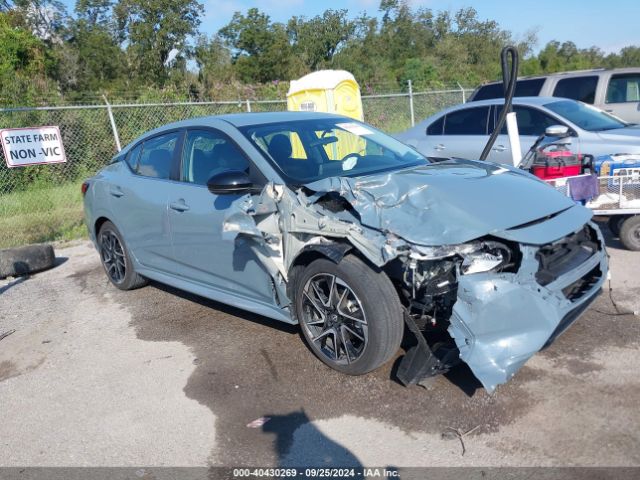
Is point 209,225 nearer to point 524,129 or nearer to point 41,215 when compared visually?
point 524,129

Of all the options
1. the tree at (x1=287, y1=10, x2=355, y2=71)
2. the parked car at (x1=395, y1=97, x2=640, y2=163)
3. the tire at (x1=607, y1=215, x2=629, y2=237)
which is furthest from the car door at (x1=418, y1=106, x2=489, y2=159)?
the tree at (x1=287, y1=10, x2=355, y2=71)

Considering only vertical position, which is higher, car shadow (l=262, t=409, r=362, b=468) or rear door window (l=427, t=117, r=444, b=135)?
rear door window (l=427, t=117, r=444, b=135)

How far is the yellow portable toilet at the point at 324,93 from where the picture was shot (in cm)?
1031

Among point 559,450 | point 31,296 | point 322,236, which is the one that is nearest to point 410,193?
point 322,236

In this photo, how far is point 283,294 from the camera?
160 inches

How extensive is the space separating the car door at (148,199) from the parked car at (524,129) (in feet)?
14.6

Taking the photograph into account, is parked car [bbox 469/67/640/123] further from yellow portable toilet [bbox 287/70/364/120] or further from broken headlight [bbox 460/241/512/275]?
broken headlight [bbox 460/241/512/275]

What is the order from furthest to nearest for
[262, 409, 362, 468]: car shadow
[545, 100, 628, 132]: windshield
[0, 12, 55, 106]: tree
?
[0, 12, 55, 106]: tree
[545, 100, 628, 132]: windshield
[262, 409, 362, 468]: car shadow

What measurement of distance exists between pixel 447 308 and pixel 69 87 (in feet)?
103

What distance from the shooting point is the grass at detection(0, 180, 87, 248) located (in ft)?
30.6

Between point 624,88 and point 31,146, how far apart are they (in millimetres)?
10002

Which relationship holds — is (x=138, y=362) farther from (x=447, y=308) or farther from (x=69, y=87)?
(x=69, y=87)

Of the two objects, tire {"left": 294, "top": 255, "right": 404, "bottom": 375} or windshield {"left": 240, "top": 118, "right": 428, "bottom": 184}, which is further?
windshield {"left": 240, "top": 118, "right": 428, "bottom": 184}

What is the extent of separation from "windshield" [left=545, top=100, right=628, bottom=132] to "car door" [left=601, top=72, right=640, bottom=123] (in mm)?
2504
